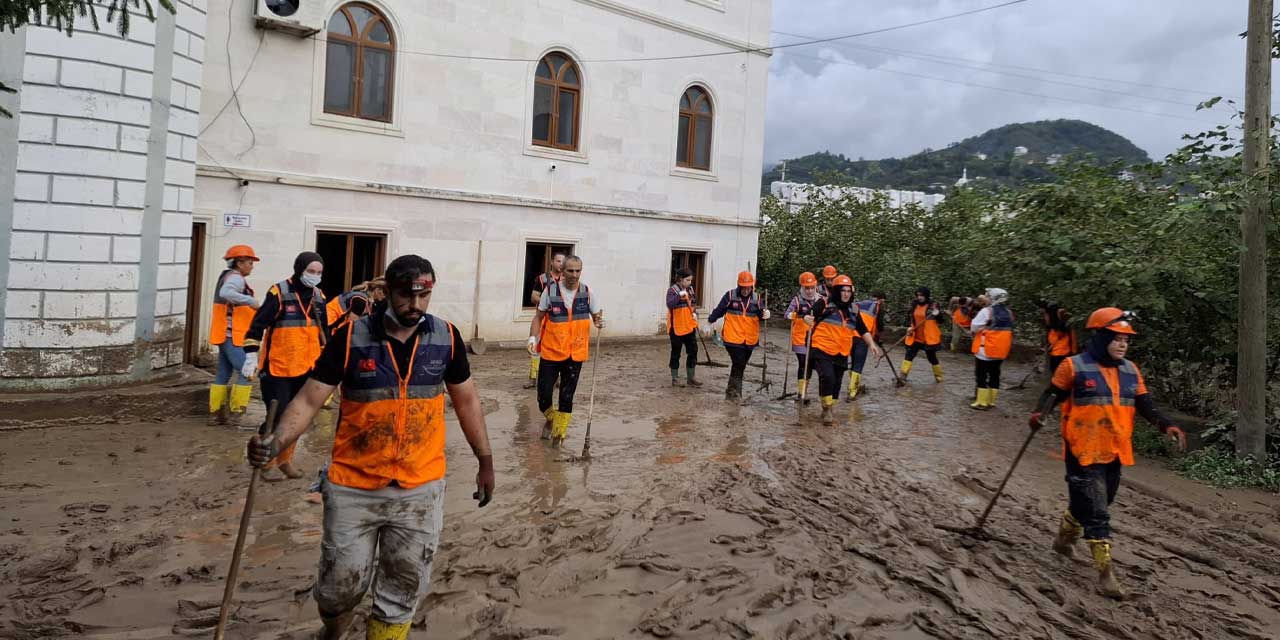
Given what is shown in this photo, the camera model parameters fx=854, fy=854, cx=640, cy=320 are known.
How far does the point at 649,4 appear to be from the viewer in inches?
701

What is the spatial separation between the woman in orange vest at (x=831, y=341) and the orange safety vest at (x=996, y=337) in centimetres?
274

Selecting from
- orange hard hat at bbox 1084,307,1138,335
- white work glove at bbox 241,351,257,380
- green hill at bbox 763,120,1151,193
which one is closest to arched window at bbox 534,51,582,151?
white work glove at bbox 241,351,257,380

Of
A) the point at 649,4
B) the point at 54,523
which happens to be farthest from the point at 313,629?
the point at 649,4

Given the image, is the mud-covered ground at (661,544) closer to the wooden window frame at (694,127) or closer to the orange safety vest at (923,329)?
the orange safety vest at (923,329)

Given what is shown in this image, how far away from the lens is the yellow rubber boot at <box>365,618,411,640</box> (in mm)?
3869

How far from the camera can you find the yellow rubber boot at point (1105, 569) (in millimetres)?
5578

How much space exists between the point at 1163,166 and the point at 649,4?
10.8m

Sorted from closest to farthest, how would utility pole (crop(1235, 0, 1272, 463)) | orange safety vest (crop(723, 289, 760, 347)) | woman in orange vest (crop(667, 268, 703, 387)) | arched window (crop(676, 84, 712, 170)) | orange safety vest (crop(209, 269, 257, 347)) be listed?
1. orange safety vest (crop(209, 269, 257, 347))
2. utility pole (crop(1235, 0, 1272, 463))
3. orange safety vest (crop(723, 289, 760, 347))
4. woman in orange vest (crop(667, 268, 703, 387))
5. arched window (crop(676, 84, 712, 170))

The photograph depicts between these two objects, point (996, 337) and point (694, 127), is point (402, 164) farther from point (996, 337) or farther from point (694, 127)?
point (996, 337)

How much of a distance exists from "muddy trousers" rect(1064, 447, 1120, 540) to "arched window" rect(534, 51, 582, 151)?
40.5 ft

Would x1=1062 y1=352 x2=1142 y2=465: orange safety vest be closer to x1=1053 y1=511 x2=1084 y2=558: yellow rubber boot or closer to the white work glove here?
x1=1053 y1=511 x2=1084 y2=558: yellow rubber boot

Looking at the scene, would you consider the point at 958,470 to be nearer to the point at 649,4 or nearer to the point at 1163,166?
the point at 1163,166

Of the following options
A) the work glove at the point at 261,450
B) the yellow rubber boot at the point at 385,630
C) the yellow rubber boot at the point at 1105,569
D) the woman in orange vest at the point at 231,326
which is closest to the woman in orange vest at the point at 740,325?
the woman in orange vest at the point at 231,326

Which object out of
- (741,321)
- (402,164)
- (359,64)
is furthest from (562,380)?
(359,64)
